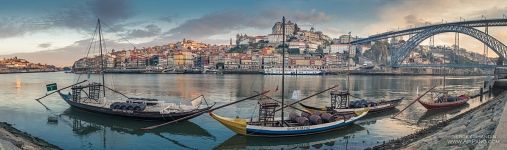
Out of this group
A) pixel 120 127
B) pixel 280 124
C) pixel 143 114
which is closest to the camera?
pixel 280 124

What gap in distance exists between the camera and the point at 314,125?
62.2ft

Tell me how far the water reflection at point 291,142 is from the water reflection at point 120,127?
1455 millimetres

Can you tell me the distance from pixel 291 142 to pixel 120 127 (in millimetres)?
9976

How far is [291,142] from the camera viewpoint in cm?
1788

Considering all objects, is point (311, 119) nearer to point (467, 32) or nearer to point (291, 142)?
point (291, 142)

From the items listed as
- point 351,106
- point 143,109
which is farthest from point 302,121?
point 143,109

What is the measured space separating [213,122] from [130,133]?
464 cm

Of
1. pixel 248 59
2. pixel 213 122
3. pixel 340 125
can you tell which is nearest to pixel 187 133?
pixel 213 122

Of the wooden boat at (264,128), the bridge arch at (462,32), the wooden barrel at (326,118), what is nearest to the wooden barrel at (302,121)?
the wooden boat at (264,128)

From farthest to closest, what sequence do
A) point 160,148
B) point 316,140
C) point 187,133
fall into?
point 187,133, point 316,140, point 160,148

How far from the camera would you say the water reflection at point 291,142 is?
17188 mm

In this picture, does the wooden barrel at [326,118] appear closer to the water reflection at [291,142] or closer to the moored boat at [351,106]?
the water reflection at [291,142]

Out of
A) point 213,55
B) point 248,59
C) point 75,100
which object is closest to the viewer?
point 75,100

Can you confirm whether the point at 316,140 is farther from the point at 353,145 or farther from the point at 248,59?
the point at 248,59
